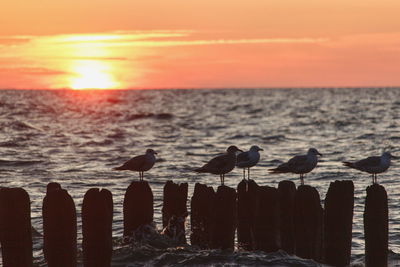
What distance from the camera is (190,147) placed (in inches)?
1602

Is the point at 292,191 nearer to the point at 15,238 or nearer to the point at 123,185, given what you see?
the point at 15,238

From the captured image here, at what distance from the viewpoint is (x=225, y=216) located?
11398 millimetres

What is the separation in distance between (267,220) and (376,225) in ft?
5.24

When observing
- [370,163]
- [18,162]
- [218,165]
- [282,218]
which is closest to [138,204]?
[282,218]

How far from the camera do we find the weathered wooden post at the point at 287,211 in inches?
446

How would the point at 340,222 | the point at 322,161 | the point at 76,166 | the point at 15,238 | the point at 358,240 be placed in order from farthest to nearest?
the point at 322,161 < the point at 76,166 < the point at 358,240 < the point at 340,222 < the point at 15,238

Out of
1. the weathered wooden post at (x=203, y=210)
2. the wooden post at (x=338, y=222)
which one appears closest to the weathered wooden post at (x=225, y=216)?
the weathered wooden post at (x=203, y=210)

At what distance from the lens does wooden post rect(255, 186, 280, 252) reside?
1127cm

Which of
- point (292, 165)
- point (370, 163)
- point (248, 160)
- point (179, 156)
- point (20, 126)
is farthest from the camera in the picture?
point (20, 126)

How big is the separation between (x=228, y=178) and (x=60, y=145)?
1880 cm

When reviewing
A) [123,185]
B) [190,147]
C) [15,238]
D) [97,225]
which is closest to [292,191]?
[97,225]

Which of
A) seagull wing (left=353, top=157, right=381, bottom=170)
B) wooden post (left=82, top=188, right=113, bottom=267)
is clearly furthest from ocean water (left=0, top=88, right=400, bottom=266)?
wooden post (left=82, top=188, right=113, bottom=267)

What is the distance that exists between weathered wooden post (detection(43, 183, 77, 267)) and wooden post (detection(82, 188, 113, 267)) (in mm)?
292

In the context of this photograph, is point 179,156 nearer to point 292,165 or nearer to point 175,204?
point 292,165
